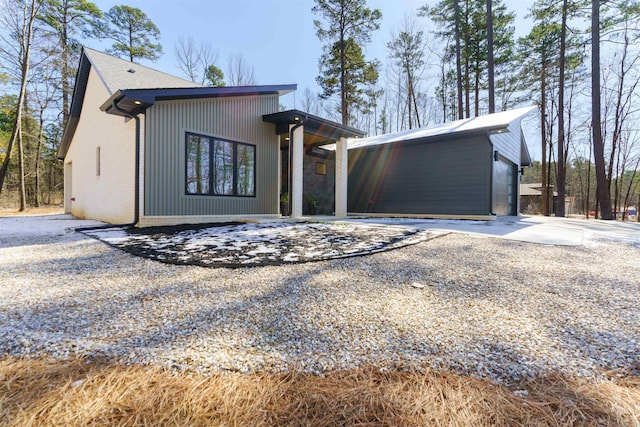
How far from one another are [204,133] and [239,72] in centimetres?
1305

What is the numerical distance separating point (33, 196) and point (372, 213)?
19696 mm

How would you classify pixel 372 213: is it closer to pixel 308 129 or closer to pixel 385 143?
pixel 385 143

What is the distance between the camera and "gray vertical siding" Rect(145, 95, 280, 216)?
5.29 m

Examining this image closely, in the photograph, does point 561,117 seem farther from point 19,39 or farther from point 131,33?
point 19,39

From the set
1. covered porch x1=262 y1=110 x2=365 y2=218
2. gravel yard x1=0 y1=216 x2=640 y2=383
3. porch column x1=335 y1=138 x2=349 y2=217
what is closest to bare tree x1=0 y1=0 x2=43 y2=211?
covered porch x1=262 y1=110 x2=365 y2=218

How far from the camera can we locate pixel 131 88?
252 inches

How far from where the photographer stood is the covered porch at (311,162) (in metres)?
6.81

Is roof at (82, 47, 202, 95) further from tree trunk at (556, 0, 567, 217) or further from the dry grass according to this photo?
tree trunk at (556, 0, 567, 217)

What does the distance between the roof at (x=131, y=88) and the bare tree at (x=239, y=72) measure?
363 inches

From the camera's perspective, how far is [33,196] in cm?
1634

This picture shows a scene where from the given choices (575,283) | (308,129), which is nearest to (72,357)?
(575,283)

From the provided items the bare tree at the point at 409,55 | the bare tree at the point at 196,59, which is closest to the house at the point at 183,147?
the bare tree at the point at 196,59

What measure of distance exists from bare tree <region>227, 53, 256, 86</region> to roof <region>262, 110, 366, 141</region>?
38.3 ft

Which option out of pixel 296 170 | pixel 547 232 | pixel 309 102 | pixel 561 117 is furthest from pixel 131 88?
pixel 561 117
